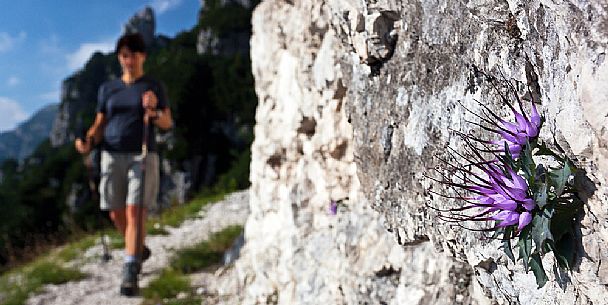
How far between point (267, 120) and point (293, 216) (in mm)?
1218

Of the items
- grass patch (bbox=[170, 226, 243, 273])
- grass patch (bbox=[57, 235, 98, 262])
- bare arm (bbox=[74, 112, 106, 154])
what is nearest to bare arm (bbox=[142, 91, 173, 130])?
bare arm (bbox=[74, 112, 106, 154])

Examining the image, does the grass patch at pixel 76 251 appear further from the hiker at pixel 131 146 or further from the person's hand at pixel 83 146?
the hiker at pixel 131 146

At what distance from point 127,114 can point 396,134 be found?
4.00m

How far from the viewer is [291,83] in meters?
4.49

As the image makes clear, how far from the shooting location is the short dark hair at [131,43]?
5938mm

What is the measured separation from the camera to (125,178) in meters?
5.92

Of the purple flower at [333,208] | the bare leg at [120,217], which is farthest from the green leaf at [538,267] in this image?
the bare leg at [120,217]

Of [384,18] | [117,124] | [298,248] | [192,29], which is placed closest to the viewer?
[384,18]

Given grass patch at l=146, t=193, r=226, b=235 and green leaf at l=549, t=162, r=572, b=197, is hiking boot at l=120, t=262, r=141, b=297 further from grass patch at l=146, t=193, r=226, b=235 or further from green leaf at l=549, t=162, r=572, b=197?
green leaf at l=549, t=162, r=572, b=197

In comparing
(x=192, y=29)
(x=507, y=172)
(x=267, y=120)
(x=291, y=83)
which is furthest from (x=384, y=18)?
(x=192, y=29)

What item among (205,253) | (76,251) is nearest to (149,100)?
(205,253)

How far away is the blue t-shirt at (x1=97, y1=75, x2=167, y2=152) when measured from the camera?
578 cm

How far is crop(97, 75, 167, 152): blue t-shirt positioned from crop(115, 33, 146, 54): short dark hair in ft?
1.05

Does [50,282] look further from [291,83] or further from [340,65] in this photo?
[340,65]
